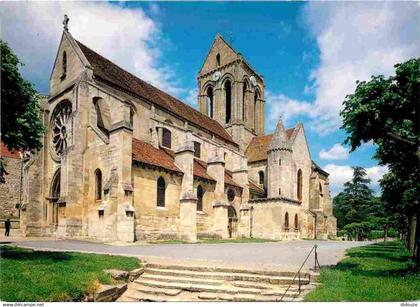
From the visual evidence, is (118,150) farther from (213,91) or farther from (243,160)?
(213,91)

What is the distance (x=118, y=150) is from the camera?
24609 millimetres

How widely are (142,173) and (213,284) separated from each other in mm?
15416

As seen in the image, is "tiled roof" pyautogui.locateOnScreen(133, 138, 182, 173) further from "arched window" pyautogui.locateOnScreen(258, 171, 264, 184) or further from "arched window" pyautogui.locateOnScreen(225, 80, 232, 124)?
"arched window" pyautogui.locateOnScreen(225, 80, 232, 124)

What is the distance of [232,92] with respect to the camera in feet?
173

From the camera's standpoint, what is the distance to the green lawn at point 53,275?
8.95m

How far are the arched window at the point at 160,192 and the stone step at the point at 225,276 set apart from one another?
14.4 metres

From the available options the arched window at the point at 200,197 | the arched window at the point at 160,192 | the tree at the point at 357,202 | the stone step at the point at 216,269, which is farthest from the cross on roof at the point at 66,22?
the tree at the point at 357,202

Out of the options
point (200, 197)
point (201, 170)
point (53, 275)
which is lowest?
point (53, 275)

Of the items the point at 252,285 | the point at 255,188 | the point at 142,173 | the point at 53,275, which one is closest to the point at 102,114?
the point at 142,173

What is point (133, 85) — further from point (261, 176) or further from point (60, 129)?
point (261, 176)

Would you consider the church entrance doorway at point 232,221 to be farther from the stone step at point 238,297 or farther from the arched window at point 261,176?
the stone step at point 238,297

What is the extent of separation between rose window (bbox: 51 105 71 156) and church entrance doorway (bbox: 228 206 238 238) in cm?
1669

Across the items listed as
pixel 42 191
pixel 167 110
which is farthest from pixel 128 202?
pixel 167 110

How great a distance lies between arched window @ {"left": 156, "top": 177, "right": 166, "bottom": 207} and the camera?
1092 inches
